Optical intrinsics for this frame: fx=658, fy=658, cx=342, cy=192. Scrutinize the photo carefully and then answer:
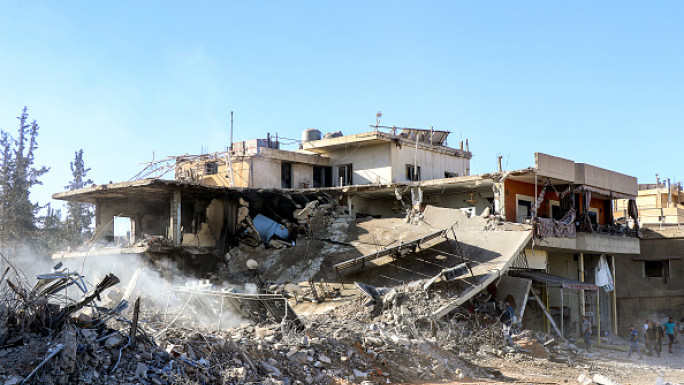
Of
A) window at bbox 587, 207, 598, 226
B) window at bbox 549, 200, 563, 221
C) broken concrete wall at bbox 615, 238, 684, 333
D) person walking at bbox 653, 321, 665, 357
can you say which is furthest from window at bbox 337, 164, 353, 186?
person walking at bbox 653, 321, 665, 357

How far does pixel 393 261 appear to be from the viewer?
23.0 meters

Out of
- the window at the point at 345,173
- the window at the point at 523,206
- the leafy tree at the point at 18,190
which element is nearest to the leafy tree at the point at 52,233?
the leafy tree at the point at 18,190

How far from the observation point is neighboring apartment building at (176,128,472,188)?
3133 cm

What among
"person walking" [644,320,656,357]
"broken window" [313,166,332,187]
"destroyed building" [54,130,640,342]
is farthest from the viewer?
"broken window" [313,166,332,187]

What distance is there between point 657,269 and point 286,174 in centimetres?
1891

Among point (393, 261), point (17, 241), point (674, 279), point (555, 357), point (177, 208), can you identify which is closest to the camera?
point (555, 357)

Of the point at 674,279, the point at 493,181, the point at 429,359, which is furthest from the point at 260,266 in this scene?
the point at 674,279

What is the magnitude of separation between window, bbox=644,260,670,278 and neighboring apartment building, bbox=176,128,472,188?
10703mm

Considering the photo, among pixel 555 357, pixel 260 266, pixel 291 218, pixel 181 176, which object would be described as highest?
pixel 181 176

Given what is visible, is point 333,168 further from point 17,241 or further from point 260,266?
point 17,241

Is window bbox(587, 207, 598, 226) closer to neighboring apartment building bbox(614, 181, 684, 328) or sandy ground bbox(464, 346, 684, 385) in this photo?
neighboring apartment building bbox(614, 181, 684, 328)

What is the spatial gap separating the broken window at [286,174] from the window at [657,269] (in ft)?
59.6

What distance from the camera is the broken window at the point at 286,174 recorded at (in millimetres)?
32312

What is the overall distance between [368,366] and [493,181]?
1187 centimetres
